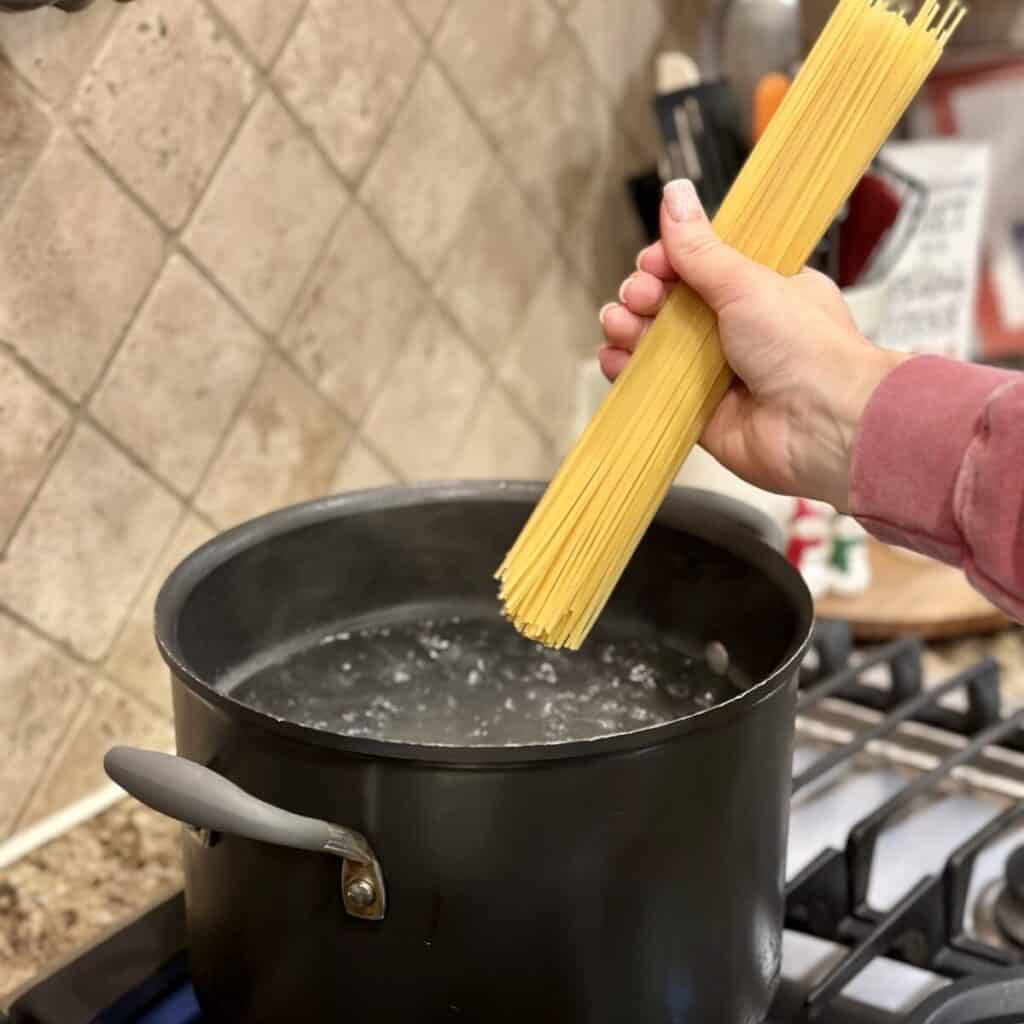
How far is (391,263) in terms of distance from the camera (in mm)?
947

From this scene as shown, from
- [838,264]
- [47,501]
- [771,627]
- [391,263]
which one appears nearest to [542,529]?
[771,627]

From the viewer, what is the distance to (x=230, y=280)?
0.83 m

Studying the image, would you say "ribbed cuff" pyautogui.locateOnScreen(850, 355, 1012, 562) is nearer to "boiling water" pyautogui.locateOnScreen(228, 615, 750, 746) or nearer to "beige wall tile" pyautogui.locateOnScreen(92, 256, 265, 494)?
"boiling water" pyautogui.locateOnScreen(228, 615, 750, 746)

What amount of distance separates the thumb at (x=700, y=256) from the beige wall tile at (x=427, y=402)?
Answer: 422mm

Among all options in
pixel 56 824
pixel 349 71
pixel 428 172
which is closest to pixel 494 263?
pixel 428 172

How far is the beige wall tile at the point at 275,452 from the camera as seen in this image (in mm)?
861

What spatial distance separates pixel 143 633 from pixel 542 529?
0.36 m

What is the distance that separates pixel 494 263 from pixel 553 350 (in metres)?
0.12

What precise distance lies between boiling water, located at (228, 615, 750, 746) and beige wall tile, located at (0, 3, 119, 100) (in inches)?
13.3

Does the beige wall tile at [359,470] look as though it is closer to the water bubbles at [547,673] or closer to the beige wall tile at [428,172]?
the beige wall tile at [428,172]

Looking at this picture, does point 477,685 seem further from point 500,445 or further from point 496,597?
point 500,445

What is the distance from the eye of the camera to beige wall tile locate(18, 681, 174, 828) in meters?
0.79

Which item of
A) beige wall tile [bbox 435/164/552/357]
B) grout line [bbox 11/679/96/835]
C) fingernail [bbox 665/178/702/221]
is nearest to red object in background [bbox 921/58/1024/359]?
beige wall tile [bbox 435/164/552/357]

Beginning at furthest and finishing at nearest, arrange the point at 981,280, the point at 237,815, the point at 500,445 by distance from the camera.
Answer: the point at 981,280 < the point at 500,445 < the point at 237,815
